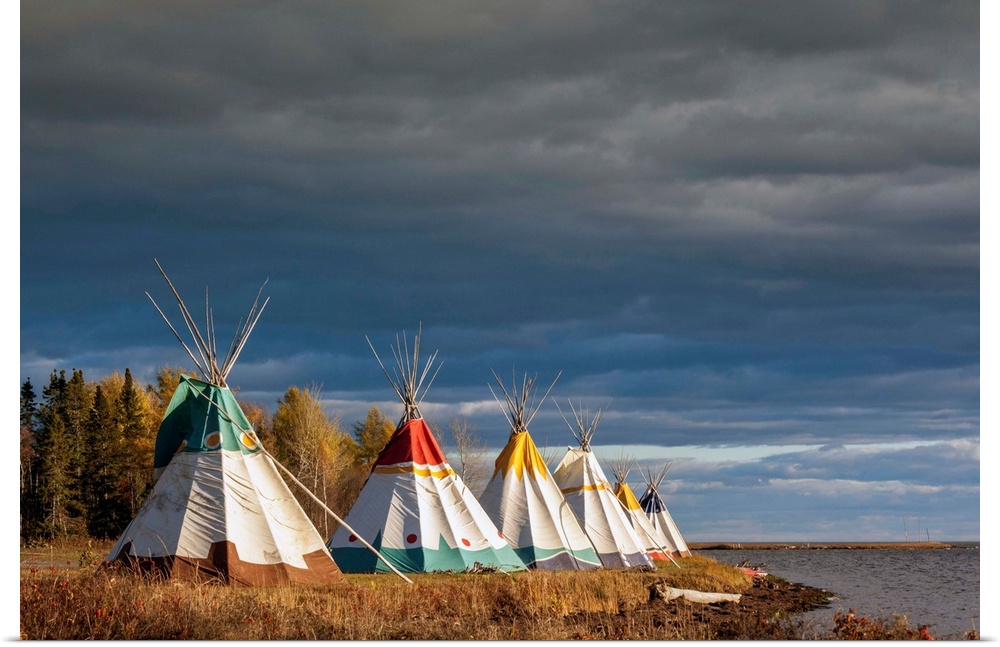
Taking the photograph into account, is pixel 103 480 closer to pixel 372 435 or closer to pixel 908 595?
pixel 372 435

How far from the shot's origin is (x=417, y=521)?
21.4 meters

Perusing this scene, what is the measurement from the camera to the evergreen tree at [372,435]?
52.9 meters

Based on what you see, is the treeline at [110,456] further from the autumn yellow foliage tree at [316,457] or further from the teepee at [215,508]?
the teepee at [215,508]

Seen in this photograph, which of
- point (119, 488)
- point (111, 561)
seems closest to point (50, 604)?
point (111, 561)

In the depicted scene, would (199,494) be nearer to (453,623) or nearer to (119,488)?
(453,623)

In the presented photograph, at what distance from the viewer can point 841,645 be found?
991 centimetres

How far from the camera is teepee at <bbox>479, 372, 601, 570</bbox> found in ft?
82.7

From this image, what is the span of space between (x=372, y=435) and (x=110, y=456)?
15877 mm

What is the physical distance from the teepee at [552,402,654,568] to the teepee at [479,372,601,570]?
6.34ft

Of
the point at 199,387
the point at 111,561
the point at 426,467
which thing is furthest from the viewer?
the point at 426,467

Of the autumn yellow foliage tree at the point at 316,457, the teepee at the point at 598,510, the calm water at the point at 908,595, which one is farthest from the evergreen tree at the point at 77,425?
the calm water at the point at 908,595

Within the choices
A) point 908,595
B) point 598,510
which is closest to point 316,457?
point 598,510

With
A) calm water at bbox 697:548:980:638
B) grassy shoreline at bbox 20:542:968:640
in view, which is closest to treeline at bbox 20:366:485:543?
calm water at bbox 697:548:980:638
